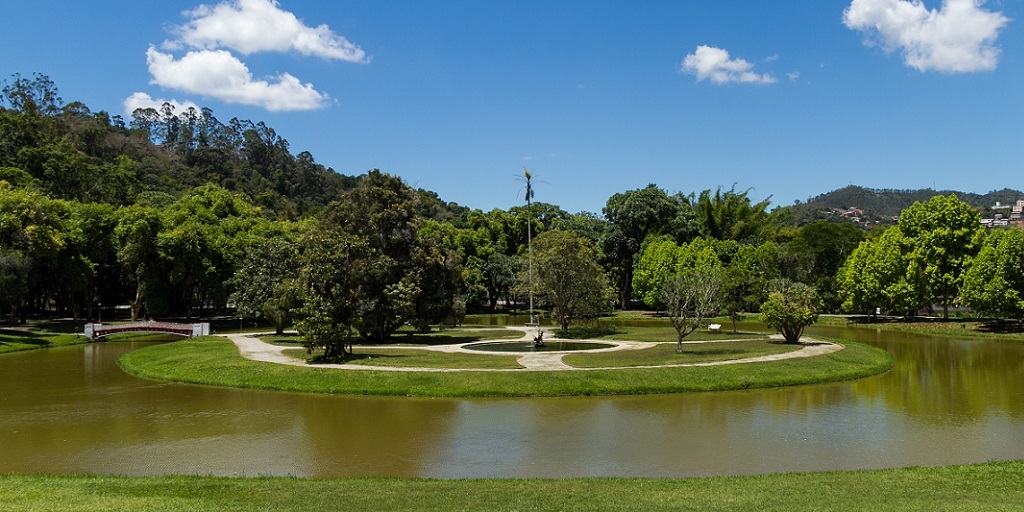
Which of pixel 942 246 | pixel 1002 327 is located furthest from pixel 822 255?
pixel 1002 327

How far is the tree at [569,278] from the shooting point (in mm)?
49625

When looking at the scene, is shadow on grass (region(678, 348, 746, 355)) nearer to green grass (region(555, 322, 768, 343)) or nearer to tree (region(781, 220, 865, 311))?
green grass (region(555, 322, 768, 343))

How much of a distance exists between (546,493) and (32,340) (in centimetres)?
5112

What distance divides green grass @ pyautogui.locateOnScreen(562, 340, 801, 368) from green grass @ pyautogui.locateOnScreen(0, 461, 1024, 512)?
56.7 ft

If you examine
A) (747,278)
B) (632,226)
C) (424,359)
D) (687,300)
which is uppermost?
(632,226)

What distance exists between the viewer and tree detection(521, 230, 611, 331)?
49.6 m

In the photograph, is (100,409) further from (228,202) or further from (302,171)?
(302,171)

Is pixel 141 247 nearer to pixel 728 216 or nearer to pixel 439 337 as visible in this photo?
pixel 439 337

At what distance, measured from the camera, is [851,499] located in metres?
13.6

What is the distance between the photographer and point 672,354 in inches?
1439

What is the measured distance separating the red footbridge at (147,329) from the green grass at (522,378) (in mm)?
21432

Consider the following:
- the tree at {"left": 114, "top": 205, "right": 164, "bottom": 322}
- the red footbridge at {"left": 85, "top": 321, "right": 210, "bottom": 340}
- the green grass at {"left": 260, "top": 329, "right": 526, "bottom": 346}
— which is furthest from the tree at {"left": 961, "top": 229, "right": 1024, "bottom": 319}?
the tree at {"left": 114, "top": 205, "right": 164, "bottom": 322}

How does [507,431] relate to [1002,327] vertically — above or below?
below

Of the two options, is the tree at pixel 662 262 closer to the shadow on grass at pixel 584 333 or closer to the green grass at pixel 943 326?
the green grass at pixel 943 326
